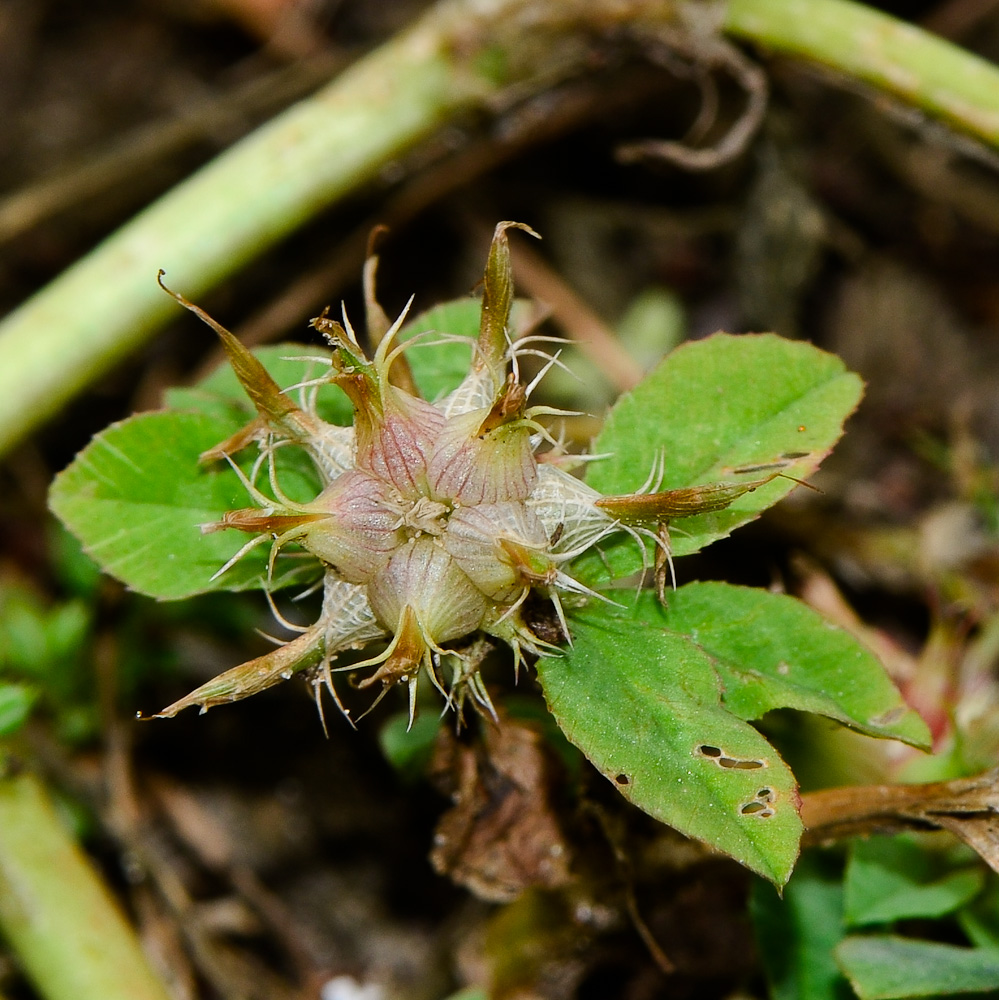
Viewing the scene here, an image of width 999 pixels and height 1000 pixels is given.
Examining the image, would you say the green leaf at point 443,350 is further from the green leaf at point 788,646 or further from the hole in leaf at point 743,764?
the hole in leaf at point 743,764

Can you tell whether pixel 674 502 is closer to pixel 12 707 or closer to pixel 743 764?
pixel 743 764

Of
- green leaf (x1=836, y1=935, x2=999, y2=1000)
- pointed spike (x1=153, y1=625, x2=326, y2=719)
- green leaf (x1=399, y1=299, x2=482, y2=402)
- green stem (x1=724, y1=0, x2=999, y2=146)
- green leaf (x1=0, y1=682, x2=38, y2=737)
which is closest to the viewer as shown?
pointed spike (x1=153, y1=625, x2=326, y2=719)

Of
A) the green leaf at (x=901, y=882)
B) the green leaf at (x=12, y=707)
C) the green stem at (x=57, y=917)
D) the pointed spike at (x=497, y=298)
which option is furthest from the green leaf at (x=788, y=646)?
the green stem at (x=57, y=917)

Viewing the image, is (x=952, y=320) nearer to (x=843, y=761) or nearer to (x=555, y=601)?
(x=843, y=761)

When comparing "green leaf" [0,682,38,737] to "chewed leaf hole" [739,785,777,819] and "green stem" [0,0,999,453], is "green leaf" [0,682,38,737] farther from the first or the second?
"chewed leaf hole" [739,785,777,819]

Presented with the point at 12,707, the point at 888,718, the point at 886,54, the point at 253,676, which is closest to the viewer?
the point at 253,676

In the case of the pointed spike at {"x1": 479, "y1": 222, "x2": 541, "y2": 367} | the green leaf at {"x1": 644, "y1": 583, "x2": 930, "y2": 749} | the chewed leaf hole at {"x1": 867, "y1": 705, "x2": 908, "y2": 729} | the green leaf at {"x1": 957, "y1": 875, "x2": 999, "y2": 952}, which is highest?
the pointed spike at {"x1": 479, "y1": 222, "x2": 541, "y2": 367}

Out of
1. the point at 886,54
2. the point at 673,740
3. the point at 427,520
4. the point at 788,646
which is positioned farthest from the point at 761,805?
the point at 886,54

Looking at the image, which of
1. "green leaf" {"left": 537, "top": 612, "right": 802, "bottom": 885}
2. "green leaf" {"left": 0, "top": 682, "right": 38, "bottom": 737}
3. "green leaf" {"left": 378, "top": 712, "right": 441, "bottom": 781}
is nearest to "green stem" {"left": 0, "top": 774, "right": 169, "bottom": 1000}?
"green leaf" {"left": 0, "top": 682, "right": 38, "bottom": 737}
